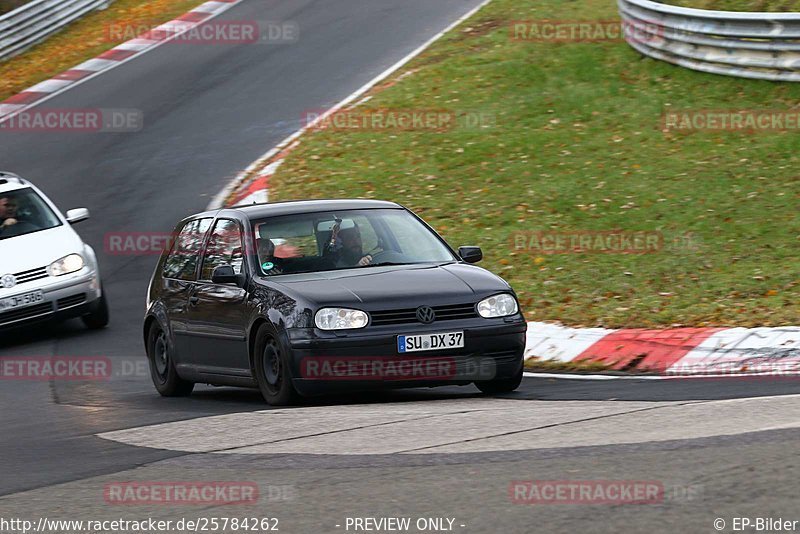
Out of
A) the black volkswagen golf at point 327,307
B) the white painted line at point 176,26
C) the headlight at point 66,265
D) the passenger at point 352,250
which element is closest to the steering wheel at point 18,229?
the headlight at point 66,265

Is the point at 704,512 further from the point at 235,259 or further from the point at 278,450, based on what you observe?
the point at 235,259

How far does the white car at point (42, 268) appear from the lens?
14.4m

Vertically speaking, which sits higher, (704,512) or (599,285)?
(704,512)

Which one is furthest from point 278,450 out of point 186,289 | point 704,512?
point 186,289

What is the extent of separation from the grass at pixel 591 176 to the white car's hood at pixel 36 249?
4126 mm

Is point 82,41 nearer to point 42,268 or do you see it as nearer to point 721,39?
point 721,39

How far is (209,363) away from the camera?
10750mm

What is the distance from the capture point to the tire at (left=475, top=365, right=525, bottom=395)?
391 inches

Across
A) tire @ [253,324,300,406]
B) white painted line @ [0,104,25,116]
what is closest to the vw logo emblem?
tire @ [253,324,300,406]

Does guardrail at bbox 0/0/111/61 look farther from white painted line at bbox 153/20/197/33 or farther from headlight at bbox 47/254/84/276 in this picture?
headlight at bbox 47/254/84/276

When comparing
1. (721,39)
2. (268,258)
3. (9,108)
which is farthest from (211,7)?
(268,258)

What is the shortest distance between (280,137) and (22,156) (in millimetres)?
4284

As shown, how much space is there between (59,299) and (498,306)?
6472 mm

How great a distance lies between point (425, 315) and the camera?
30.9 ft
